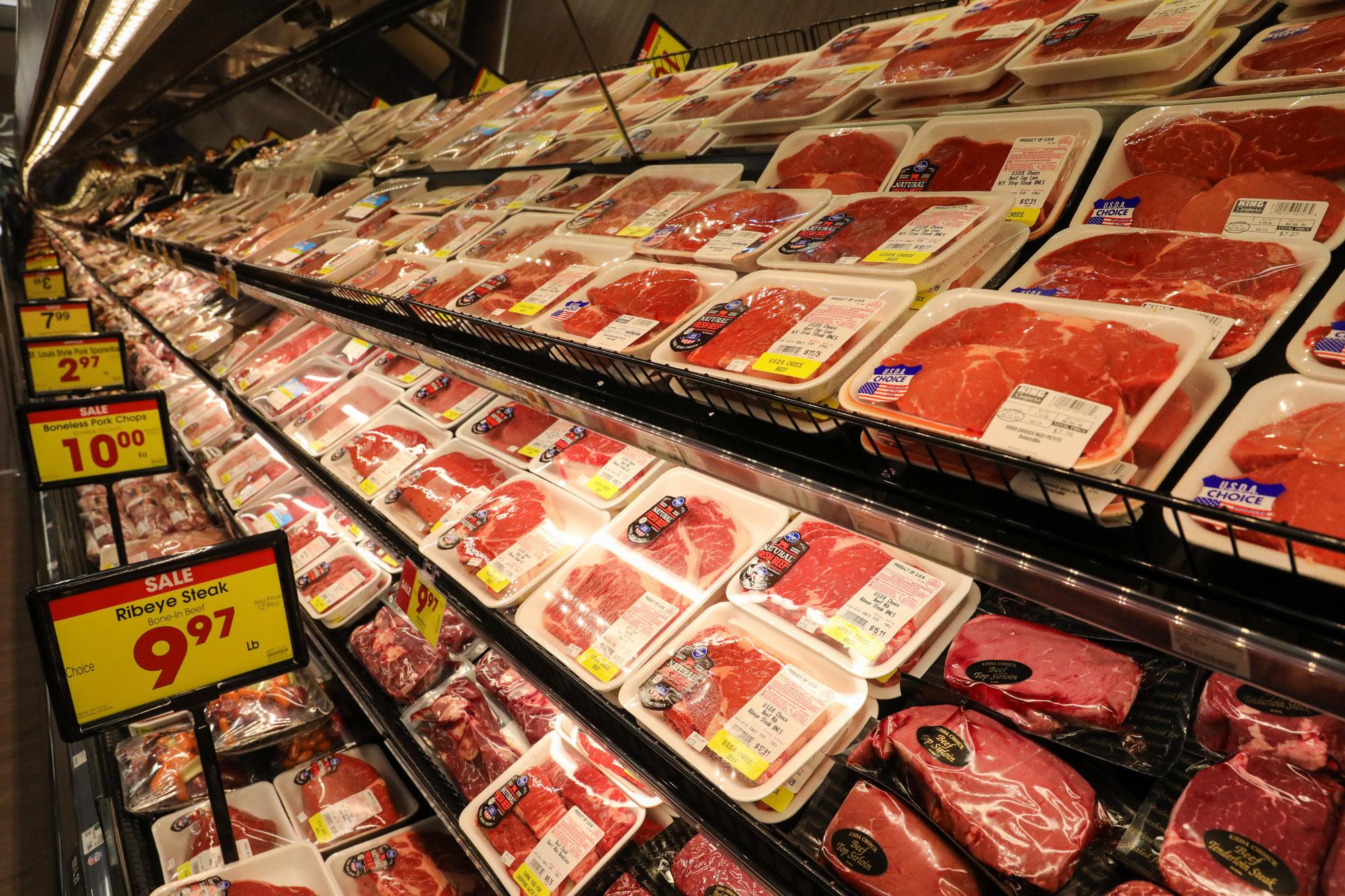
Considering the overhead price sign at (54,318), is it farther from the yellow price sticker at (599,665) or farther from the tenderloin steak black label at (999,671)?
the tenderloin steak black label at (999,671)

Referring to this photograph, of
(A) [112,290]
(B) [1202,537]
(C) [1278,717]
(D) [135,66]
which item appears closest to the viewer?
(B) [1202,537]

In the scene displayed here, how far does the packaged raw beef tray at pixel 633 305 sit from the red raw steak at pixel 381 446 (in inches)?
45.9

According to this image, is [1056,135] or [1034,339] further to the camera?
[1056,135]

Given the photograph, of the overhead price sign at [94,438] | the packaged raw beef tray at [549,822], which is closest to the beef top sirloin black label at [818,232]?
the packaged raw beef tray at [549,822]

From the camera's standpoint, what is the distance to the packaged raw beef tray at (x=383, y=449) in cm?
277

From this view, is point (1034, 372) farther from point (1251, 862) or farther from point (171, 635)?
point (171, 635)

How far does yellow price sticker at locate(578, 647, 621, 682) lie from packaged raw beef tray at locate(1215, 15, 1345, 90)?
1627mm

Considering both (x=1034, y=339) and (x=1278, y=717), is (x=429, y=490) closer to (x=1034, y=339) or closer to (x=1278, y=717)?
(x=1034, y=339)

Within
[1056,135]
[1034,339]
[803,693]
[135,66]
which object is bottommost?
[803,693]

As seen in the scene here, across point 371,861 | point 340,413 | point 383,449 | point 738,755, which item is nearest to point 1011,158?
point 738,755

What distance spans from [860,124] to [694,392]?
3.22 feet

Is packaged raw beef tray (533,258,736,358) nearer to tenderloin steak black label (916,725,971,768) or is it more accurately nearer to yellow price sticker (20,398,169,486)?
tenderloin steak black label (916,725,971,768)

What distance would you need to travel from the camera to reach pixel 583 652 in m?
1.75

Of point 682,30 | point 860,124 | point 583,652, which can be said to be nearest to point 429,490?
point 583,652
